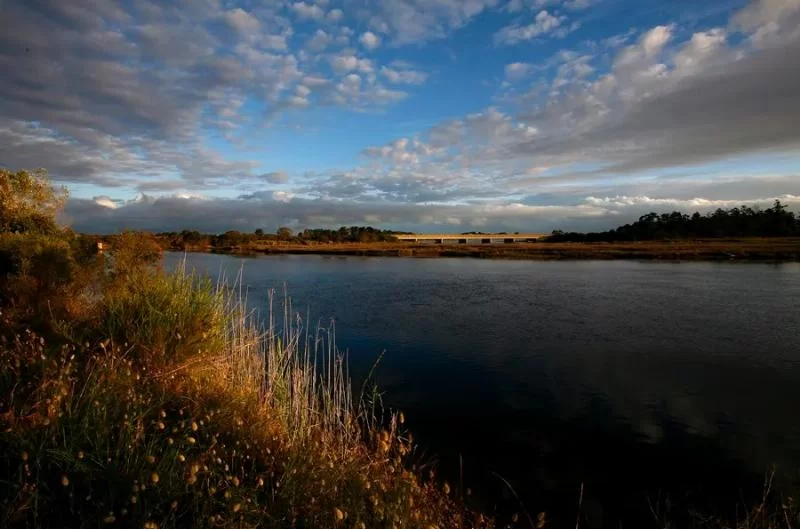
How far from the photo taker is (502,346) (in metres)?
16.6

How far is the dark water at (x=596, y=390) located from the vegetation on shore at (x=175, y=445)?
89 cm

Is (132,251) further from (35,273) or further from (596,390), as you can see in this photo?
(596,390)

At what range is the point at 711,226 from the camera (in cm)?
10450

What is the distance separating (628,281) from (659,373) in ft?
77.0

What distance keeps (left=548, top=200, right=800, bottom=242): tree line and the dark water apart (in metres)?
83.1

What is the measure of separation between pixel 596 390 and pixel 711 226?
363ft

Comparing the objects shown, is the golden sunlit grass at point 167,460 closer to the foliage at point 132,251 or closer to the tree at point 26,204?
the foliage at point 132,251

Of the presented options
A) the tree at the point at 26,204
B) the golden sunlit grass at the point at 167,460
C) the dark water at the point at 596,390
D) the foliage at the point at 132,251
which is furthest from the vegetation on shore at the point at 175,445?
the tree at the point at 26,204

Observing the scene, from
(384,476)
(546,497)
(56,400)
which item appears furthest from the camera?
(546,497)

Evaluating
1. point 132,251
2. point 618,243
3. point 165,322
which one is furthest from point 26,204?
point 618,243

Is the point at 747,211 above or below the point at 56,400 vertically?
above

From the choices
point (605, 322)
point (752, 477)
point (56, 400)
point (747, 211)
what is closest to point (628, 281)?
point (605, 322)

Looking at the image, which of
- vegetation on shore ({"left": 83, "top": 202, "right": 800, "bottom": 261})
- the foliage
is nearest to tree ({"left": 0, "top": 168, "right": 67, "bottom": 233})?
the foliage

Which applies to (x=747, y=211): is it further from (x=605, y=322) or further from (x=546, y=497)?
(x=546, y=497)
